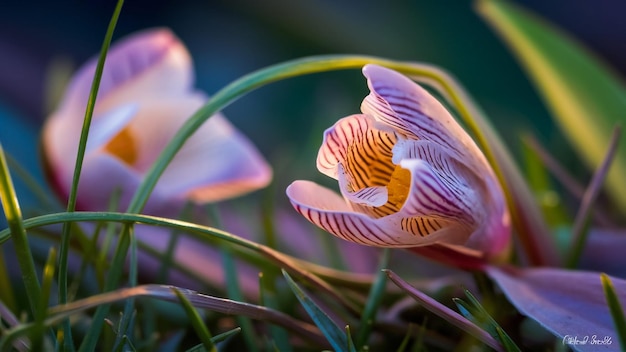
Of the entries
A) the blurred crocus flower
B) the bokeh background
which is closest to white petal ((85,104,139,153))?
the blurred crocus flower

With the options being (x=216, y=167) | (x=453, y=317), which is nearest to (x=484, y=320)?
(x=453, y=317)

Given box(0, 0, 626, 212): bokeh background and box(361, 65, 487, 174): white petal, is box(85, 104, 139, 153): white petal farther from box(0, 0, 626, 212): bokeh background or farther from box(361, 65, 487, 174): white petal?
box(0, 0, 626, 212): bokeh background

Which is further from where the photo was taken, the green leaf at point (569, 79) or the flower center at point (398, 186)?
the green leaf at point (569, 79)

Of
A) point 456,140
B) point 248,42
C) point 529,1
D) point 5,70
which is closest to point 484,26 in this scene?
point 529,1

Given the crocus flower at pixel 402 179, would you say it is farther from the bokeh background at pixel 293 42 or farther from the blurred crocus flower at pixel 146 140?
the bokeh background at pixel 293 42

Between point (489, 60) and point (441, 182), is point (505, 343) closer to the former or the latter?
point (441, 182)

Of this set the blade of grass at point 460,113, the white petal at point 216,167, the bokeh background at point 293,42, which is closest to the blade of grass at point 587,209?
the blade of grass at point 460,113
